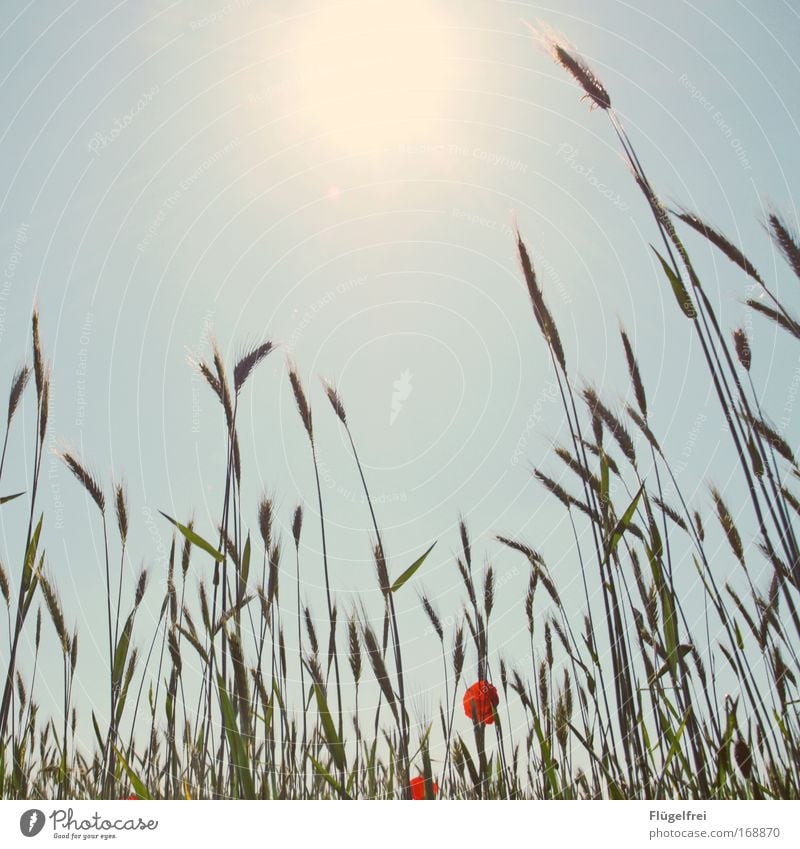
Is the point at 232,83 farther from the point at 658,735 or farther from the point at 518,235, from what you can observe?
the point at 658,735

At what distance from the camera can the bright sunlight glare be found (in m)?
2.93

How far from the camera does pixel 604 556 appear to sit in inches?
90.5

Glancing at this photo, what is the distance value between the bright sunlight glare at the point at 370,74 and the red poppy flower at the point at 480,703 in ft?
7.86

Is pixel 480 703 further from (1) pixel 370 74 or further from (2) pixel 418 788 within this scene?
(1) pixel 370 74

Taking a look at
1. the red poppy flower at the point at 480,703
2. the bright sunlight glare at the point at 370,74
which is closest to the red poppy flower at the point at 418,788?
the red poppy flower at the point at 480,703

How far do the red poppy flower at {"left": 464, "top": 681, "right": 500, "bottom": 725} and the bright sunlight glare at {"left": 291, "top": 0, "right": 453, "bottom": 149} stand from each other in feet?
Result: 7.86

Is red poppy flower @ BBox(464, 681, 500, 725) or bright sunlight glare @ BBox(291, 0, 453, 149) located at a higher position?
bright sunlight glare @ BBox(291, 0, 453, 149)

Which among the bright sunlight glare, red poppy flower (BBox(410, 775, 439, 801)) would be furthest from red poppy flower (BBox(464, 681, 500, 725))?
the bright sunlight glare

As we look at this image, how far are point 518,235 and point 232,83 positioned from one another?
67.0 inches

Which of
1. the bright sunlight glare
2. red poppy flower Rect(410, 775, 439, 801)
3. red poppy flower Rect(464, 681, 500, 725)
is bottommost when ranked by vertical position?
red poppy flower Rect(410, 775, 439, 801)

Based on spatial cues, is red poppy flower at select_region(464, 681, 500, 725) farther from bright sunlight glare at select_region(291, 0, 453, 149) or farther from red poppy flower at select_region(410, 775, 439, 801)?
bright sunlight glare at select_region(291, 0, 453, 149)

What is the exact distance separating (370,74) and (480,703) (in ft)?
9.00

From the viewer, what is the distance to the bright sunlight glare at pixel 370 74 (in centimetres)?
293
